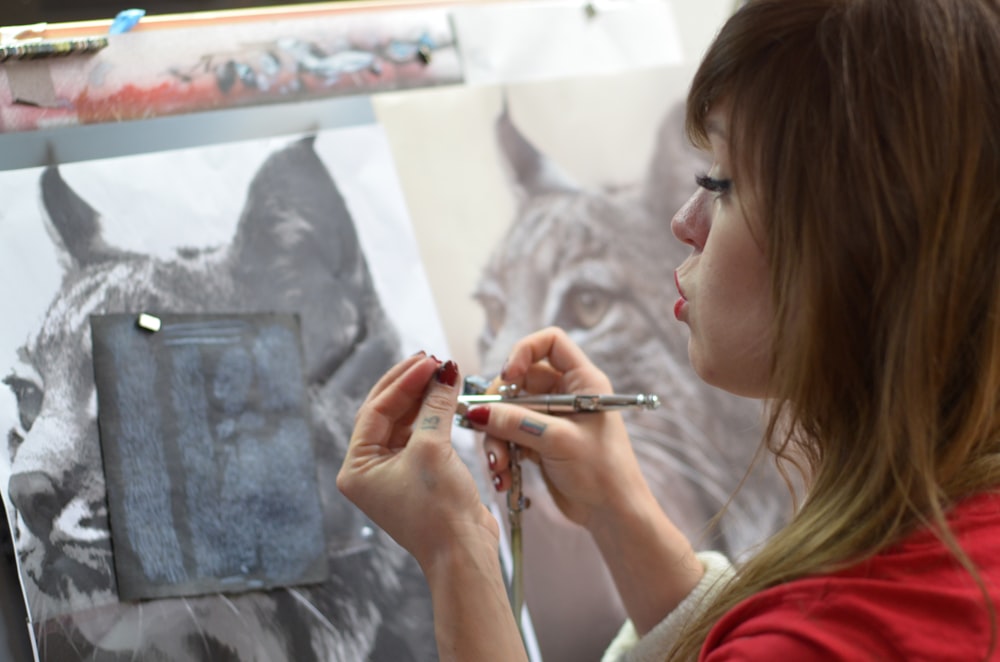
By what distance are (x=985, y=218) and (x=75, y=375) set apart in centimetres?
67

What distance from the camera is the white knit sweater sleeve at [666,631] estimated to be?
90 centimetres

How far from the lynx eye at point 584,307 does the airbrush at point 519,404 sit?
158mm

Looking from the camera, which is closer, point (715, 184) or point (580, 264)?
point (715, 184)

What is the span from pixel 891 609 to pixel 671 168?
2.22ft

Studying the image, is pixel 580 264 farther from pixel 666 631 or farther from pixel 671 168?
pixel 666 631

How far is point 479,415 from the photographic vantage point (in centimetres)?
87

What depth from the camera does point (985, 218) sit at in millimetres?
639

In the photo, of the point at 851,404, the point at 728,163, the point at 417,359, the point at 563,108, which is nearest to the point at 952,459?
the point at 851,404

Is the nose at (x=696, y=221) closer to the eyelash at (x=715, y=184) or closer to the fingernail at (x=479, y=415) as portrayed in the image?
the eyelash at (x=715, y=184)

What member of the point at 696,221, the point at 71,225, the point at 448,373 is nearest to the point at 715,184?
the point at 696,221

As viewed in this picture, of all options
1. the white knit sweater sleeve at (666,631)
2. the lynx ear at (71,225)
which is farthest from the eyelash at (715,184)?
the lynx ear at (71,225)

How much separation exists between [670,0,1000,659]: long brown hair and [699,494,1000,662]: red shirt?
0.02 m

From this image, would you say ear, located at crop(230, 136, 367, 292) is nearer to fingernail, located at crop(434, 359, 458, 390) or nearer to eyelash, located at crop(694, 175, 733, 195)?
fingernail, located at crop(434, 359, 458, 390)

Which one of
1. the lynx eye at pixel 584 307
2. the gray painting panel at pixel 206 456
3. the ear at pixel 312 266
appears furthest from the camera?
the lynx eye at pixel 584 307
